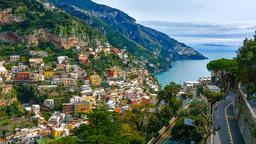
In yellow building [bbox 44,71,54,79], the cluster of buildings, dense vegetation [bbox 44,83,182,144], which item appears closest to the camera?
dense vegetation [bbox 44,83,182,144]

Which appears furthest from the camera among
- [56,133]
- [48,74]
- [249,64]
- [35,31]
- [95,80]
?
[35,31]

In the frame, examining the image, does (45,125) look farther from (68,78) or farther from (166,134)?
(166,134)

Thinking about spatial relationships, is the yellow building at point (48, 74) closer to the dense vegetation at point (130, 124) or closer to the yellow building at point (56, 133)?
the yellow building at point (56, 133)

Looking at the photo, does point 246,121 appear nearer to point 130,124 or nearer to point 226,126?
point 226,126

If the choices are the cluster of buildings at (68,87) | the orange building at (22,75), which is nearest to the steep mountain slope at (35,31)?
the cluster of buildings at (68,87)

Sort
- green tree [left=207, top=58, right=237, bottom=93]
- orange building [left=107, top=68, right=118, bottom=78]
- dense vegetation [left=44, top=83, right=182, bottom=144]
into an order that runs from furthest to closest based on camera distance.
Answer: orange building [left=107, top=68, right=118, bottom=78] → green tree [left=207, top=58, right=237, bottom=93] → dense vegetation [left=44, top=83, right=182, bottom=144]

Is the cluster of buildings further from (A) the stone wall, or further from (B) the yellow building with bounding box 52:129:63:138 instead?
(A) the stone wall

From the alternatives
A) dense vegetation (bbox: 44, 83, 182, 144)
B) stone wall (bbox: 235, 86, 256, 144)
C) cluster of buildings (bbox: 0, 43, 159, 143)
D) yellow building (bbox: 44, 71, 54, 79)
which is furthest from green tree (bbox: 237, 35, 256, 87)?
yellow building (bbox: 44, 71, 54, 79)

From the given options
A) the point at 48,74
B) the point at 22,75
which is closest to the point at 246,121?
the point at 22,75

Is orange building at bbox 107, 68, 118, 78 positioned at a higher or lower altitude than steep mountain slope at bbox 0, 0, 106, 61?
lower

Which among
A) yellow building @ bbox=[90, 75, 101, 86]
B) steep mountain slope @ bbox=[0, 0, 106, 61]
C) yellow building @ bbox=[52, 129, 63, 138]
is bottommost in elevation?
yellow building @ bbox=[52, 129, 63, 138]

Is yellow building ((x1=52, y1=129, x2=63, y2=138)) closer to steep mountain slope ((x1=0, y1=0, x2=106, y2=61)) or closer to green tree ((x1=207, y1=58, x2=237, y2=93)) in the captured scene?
green tree ((x1=207, y1=58, x2=237, y2=93))

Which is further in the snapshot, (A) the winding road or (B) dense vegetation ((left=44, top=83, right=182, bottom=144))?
(A) the winding road
